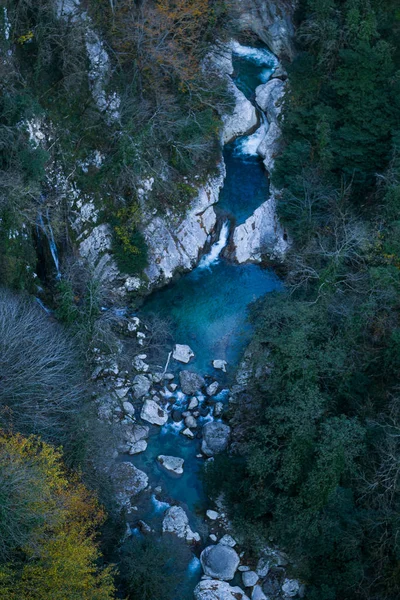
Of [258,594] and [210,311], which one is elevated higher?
[210,311]

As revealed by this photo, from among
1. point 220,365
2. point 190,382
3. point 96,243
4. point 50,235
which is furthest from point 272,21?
point 190,382

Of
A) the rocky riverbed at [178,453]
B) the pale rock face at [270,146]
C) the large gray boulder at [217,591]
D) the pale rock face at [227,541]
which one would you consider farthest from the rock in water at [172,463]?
the pale rock face at [270,146]

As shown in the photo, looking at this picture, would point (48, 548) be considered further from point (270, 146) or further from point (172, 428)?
point (270, 146)

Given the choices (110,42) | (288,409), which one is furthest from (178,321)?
(110,42)

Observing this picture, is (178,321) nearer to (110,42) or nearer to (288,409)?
(288,409)

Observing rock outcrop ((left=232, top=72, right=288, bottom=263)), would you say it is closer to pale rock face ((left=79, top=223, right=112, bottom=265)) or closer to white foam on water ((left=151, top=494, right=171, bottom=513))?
pale rock face ((left=79, top=223, right=112, bottom=265))

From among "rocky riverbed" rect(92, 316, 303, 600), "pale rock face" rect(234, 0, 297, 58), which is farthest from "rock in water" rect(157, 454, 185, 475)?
"pale rock face" rect(234, 0, 297, 58)
